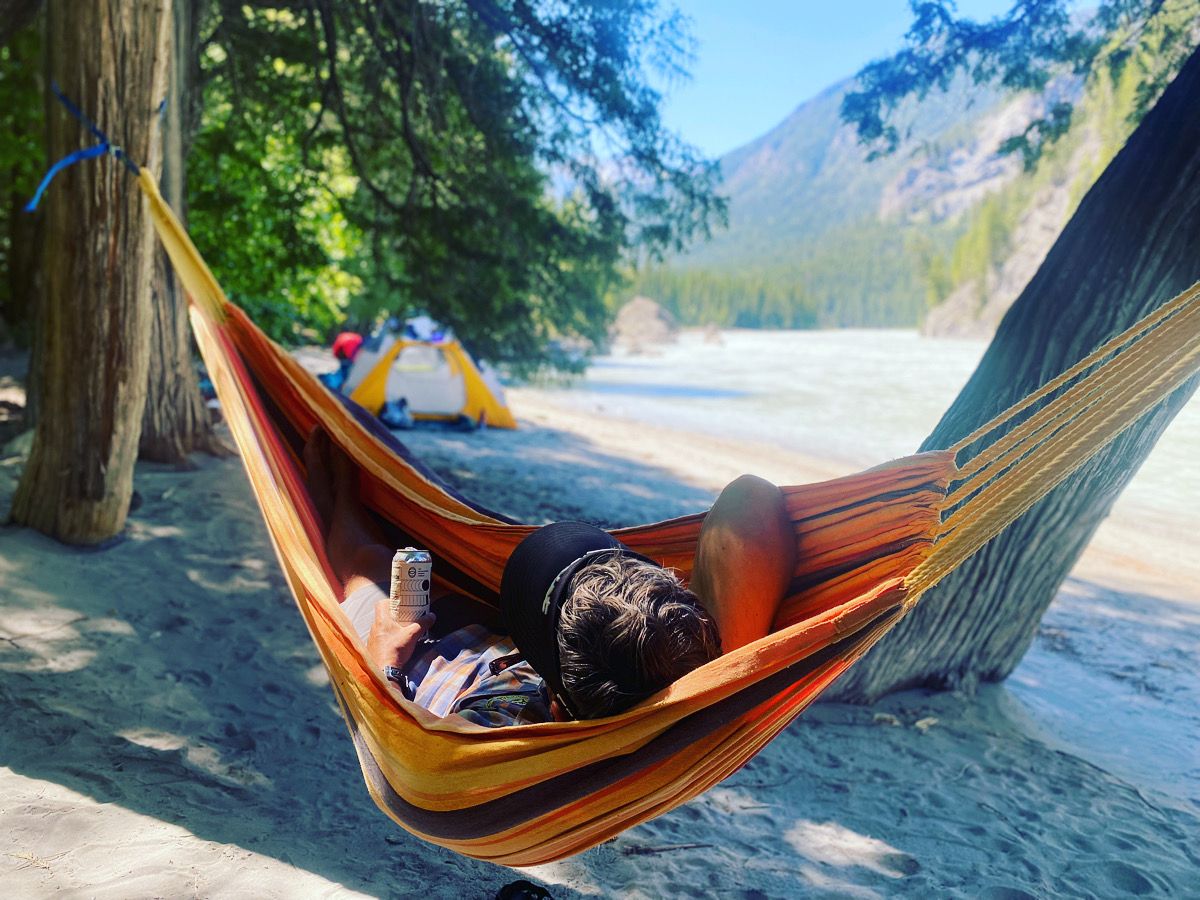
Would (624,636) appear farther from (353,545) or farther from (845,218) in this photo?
(845,218)

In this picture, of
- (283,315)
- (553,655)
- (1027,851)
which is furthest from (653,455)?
(553,655)

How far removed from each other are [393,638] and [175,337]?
254 centimetres

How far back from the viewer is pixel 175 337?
346 cm

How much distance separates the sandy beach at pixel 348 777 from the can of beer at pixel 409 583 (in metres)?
0.42

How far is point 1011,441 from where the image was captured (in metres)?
1.19

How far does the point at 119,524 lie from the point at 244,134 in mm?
3242

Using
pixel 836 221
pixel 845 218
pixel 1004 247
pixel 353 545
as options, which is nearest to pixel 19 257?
pixel 353 545

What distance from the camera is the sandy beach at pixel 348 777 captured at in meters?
1.43

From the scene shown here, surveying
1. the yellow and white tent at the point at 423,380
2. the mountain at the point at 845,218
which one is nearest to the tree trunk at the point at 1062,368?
the mountain at the point at 845,218

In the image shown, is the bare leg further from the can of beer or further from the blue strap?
the blue strap

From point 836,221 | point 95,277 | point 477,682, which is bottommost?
point 477,682

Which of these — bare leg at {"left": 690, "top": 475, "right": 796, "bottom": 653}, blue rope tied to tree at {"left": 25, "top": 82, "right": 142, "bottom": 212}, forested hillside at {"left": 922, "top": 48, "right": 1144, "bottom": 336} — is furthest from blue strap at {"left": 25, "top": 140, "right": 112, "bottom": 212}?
forested hillside at {"left": 922, "top": 48, "right": 1144, "bottom": 336}

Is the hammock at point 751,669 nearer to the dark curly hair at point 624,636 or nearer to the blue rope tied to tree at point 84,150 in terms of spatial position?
the dark curly hair at point 624,636

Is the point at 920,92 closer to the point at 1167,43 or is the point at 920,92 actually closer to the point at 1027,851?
the point at 1167,43
